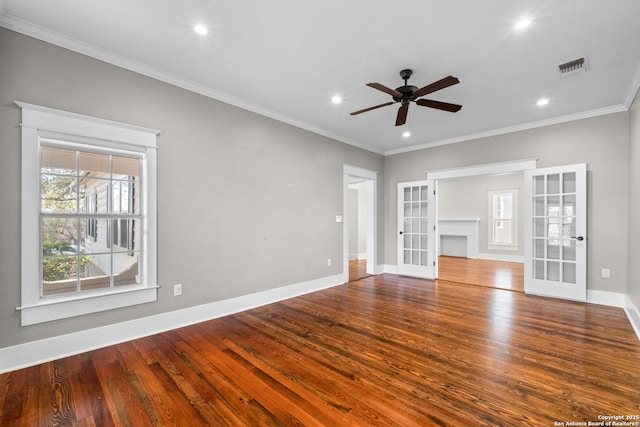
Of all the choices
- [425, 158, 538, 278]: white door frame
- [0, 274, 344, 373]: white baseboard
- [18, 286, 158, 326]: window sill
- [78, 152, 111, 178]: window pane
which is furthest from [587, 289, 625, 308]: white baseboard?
[78, 152, 111, 178]: window pane

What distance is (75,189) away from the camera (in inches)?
103

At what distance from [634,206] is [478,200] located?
539cm

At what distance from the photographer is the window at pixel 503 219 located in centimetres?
816

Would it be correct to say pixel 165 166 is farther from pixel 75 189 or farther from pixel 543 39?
pixel 543 39

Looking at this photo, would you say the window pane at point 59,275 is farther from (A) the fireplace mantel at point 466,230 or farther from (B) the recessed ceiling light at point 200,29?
(A) the fireplace mantel at point 466,230

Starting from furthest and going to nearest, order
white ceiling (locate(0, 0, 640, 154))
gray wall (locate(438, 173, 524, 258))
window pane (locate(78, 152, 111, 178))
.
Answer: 1. gray wall (locate(438, 173, 524, 258))
2. window pane (locate(78, 152, 111, 178))
3. white ceiling (locate(0, 0, 640, 154))

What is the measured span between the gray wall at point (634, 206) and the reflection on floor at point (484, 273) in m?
1.50

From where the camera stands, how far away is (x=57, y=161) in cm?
255

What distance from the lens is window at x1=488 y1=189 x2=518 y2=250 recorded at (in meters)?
8.16

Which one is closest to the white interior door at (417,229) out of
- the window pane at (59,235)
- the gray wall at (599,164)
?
the gray wall at (599,164)

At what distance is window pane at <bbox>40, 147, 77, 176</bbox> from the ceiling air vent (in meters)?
4.93

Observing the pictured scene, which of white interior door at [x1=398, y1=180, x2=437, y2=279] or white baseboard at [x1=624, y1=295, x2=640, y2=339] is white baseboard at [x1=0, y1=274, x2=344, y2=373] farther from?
white baseboard at [x1=624, y1=295, x2=640, y2=339]

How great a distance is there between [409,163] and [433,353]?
4.39 meters

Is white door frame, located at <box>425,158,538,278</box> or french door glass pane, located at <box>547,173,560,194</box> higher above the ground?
white door frame, located at <box>425,158,538,278</box>
